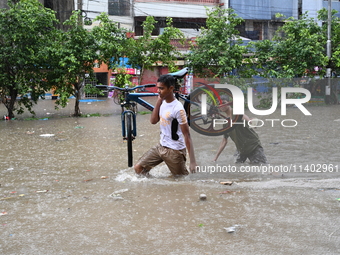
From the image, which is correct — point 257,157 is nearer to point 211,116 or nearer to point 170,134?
point 211,116

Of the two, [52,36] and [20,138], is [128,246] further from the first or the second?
[52,36]

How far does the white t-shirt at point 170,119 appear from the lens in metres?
5.19

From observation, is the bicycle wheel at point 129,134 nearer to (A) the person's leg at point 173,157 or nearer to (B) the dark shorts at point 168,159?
(B) the dark shorts at point 168,159

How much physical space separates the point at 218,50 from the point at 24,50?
24.8ft

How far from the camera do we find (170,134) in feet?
17.6

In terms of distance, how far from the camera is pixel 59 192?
526 cm

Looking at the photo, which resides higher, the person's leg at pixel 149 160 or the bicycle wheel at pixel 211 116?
the bicycle wheel at pixel 211 116

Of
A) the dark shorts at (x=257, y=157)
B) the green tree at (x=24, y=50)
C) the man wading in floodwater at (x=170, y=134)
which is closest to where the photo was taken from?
the man wading in floodwater at (x=170, y=134)

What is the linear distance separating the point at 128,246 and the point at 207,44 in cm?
1528

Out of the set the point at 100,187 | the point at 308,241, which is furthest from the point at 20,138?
the point at 308,241

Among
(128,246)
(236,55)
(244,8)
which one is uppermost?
(244,8)

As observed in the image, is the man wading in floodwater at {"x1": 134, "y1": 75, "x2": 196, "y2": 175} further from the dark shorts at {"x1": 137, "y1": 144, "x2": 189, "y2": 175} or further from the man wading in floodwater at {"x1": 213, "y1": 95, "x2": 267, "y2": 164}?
the man wading in floodwater at {"x1": 213, "y1": 95, "x2": 267, "y2": 164}

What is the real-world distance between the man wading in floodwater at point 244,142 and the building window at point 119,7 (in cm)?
2372

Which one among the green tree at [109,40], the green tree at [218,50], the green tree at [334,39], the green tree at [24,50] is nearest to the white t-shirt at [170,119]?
the green tree at [24,50]
